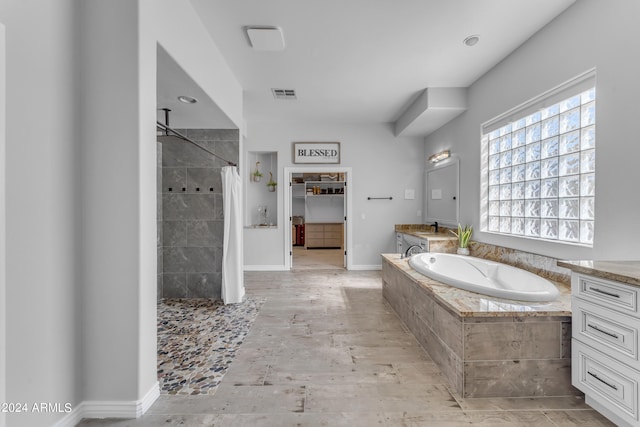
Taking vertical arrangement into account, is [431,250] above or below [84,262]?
below

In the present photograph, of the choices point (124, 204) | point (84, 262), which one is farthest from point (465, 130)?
point (84, 262)

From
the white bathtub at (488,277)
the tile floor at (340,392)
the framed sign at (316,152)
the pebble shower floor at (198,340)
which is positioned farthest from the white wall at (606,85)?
the framed sign at (316,152)

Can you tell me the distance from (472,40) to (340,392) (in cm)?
320

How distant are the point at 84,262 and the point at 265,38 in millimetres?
2303

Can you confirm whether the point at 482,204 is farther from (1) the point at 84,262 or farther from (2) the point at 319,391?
(1) the point at 84,262

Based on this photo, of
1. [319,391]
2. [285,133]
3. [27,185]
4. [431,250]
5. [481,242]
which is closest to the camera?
[27,185]

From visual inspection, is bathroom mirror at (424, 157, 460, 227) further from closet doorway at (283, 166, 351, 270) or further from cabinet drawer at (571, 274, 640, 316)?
closet doorway at (283, 166, 351, 270)

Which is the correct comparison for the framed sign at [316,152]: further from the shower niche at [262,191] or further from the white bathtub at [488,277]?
the white bathtub at [488,277]

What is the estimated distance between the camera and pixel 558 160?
262 centimetres

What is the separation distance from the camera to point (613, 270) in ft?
4.99

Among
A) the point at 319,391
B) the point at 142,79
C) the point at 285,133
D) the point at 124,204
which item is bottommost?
the point at 319,391

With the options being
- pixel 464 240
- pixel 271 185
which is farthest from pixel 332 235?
pixel 464 240

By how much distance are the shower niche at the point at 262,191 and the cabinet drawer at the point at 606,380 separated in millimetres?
4739

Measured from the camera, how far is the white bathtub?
2.02 meters
